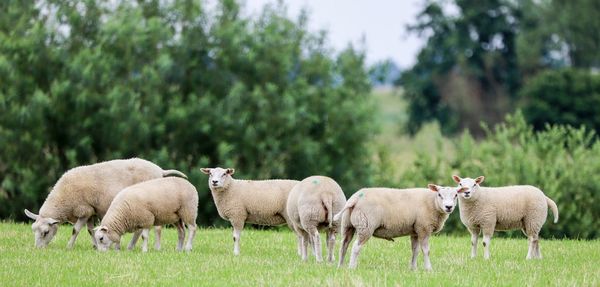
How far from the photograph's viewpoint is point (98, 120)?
3303cm

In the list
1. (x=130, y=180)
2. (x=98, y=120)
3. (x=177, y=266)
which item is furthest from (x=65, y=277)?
(x=98, y=120)

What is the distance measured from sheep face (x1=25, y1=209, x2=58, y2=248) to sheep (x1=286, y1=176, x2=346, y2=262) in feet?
13.4

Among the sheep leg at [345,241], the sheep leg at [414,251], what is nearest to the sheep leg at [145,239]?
the sheep leg at [345,241]

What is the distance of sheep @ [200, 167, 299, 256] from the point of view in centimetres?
1594

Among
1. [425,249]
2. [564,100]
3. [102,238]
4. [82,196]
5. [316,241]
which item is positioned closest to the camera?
[425,249]

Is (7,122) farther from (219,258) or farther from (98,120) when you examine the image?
(219,258)

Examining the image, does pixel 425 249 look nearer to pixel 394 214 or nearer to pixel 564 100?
pixel 394 214

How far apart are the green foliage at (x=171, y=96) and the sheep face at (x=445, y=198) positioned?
60.8 ft

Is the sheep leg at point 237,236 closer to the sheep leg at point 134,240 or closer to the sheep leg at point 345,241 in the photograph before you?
the sheep leg at point 134,240

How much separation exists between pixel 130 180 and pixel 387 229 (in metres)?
5.27

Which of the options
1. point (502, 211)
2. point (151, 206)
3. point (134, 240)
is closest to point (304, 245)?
point (151, 206)

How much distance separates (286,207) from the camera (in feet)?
51.0

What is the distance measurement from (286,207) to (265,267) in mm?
1742

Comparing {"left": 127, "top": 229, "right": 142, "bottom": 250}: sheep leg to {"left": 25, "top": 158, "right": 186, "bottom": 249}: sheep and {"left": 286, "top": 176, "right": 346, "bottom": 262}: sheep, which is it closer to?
{"left": 25, "top": 158, "right": 186, "bottom": 249}: sheep
